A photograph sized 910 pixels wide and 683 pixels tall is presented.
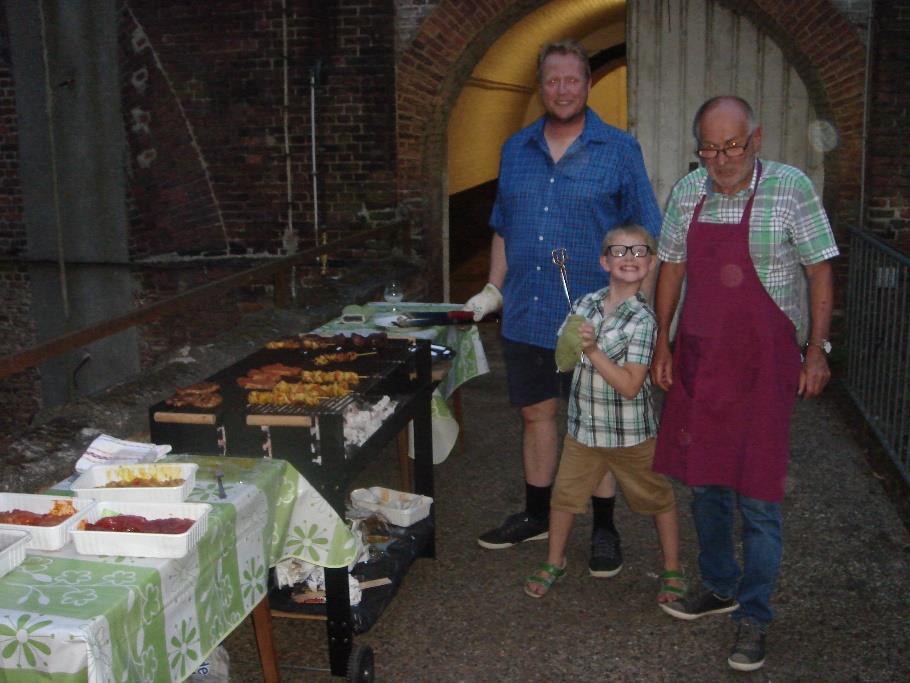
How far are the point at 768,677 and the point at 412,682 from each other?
125 centimetres

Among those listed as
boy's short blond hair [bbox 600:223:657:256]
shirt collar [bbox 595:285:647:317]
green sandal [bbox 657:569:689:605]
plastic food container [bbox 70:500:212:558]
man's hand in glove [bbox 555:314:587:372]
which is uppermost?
boy's short blond hair [bbox 600:223:657:256]

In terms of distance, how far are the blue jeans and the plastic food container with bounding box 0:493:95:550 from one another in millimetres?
2185

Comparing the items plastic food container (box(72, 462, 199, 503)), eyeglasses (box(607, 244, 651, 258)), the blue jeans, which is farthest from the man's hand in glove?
plastic food container (box(72, 462, 199, 503))

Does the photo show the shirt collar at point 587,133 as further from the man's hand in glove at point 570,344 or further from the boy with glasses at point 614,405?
the man's hand in glove at point 570,344

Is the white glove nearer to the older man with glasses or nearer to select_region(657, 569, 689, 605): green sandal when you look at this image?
the older man with glasses

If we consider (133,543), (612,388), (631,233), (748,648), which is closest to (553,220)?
(631,233)

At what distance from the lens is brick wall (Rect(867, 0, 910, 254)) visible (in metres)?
7.49

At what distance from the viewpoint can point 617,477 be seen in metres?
4.11

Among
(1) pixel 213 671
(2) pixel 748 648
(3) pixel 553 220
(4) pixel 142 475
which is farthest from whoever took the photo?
(3) pixel 553 220

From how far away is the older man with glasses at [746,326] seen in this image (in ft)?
11.2

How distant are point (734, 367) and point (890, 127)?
16.5ft

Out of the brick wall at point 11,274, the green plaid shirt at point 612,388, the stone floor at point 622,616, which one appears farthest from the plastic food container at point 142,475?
the brick wall at point 11,274

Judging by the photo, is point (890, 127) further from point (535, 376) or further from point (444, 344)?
point (535, 376)

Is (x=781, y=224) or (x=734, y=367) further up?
(x=781, y=224)
